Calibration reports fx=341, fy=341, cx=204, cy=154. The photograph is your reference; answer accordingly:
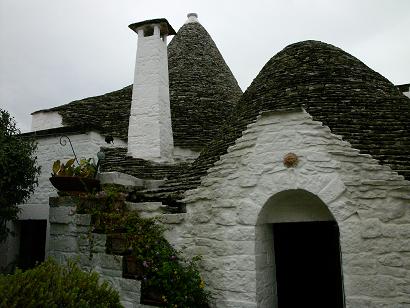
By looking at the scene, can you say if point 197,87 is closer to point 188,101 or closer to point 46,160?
point 188,101

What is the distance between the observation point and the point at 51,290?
9.53 feet

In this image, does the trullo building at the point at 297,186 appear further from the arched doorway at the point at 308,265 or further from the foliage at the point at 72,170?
the foliage at the point at 72,170

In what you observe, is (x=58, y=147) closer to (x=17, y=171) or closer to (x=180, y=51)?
(x=17, y=171)

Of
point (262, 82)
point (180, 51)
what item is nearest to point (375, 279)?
point (262, 82)

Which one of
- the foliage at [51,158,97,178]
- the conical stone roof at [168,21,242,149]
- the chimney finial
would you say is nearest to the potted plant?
the foliage at [51,158,97,178]

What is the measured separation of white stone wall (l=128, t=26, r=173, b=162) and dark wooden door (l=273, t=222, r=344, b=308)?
3.12m

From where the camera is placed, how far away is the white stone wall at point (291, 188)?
13.0 ft

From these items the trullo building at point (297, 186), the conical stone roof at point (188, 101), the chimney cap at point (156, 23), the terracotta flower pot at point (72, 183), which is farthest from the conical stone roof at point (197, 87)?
the terracotta flower pot at point (72, 183)

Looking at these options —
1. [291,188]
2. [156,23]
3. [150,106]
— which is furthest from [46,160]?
[291,188]

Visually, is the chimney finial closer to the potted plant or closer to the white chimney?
the white chimney

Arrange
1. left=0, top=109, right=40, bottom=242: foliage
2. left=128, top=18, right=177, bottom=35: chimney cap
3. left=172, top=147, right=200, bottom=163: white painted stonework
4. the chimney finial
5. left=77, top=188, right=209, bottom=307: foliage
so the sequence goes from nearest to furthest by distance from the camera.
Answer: left=77, top=188, right=209, bottom=307: foliage
left=0, top=109, right=40, bottom=242: foliage
left=128, top=18, right=177, bottom=35: chimney cap
left=172, top=147, right=200, bottom=163: white painted stonework
the chimney finial

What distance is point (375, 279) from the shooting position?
12.9ft

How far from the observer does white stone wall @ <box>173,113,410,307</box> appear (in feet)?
13.0

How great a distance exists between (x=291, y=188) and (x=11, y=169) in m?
5.19
